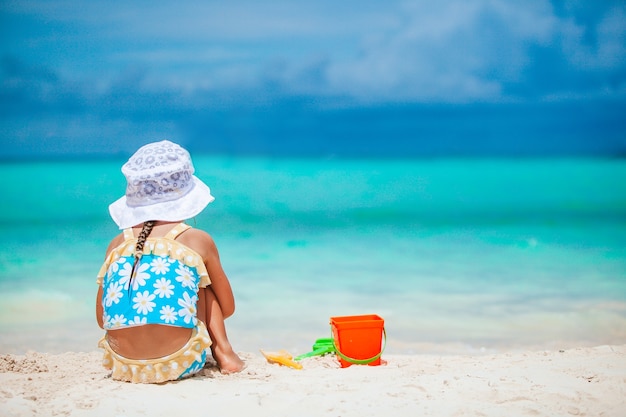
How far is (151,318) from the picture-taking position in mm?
2289

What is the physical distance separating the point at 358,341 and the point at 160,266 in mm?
822

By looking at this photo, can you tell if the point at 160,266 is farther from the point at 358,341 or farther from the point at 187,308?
the point at 358,341

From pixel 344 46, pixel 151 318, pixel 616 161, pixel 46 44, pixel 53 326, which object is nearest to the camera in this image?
pixel 151 318

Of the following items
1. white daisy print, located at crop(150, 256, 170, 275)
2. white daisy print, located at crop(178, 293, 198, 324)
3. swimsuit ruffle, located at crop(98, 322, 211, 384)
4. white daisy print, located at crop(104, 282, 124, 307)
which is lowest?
swimsuit ruffle, located at crop(98, 322, 211, 384)

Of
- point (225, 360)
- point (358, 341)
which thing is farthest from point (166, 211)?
point (358, 341)

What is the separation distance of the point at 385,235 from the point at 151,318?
17.6 ft

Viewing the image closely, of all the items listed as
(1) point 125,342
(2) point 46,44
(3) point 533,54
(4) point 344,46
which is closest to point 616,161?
(3) point 533,54

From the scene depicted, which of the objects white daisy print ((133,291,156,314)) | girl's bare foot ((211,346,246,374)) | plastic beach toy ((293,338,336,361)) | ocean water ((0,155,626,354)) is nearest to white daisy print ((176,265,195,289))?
white daisy print ((133,291,156,314))

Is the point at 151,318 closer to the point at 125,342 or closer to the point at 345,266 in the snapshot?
the point at 125,342

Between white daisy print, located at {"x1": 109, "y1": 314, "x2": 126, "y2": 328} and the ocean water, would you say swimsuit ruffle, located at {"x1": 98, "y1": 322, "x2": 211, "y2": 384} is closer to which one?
white daisy print, located at {"x1": 109, "y1": 314, "x2": 126, "y2": 328}

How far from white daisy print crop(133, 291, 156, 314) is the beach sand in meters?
0.24

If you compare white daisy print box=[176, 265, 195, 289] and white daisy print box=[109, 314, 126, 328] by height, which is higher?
white daisy print box=[176, 265, 195, 289]

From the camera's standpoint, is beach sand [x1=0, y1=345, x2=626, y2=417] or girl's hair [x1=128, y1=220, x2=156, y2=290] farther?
girl's hair [x1=128, y1=220, x2=156, y2=290]

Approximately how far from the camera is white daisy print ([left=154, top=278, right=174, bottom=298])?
2.31 meters
